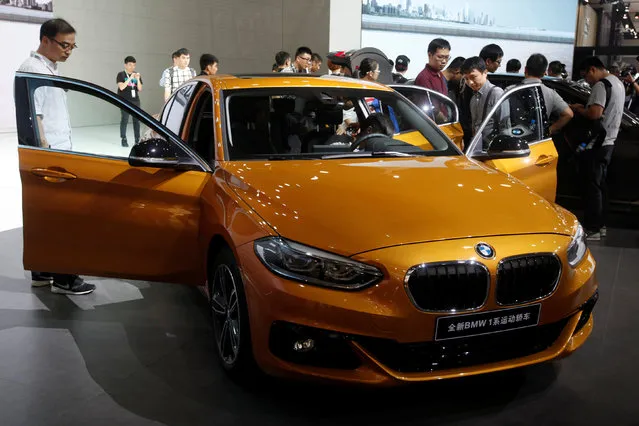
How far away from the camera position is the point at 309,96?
377 centimetres

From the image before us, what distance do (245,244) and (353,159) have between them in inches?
37.4

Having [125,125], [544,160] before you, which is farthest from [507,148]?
[125,125]

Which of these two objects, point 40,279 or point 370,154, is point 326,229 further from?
point 40,279

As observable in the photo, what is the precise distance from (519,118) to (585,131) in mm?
1662

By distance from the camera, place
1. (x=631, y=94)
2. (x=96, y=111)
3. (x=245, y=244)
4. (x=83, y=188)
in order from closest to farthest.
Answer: (x=245, y=244), (x=83, y=188), (x=631, y=94), (x=96, y=111)

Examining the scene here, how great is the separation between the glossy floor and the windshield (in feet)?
3.64

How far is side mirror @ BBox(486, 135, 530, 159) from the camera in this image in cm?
361

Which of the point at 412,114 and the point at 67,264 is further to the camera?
the point at 412,114

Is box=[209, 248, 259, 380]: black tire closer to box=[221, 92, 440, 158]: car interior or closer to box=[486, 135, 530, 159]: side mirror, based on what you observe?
box=[221, 92, 440, 158]: car interior

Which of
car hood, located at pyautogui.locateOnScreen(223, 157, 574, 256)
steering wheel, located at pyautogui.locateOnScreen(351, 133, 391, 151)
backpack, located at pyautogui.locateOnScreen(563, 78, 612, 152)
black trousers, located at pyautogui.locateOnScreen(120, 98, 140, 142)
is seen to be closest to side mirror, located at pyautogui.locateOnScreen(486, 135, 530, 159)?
car hood, located at pyautogui.locateOnScreen(223, 157, 574, 256)

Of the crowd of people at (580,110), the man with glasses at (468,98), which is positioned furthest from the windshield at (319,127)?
the man with glasses at (468,98)

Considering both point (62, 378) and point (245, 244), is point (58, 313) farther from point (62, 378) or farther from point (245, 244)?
point (245, 244)

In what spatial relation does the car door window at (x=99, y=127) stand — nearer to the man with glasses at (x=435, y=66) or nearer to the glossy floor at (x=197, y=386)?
the man with glasses at (x=435, y=66)

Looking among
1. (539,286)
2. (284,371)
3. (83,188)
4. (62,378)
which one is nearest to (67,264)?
(83,188)
